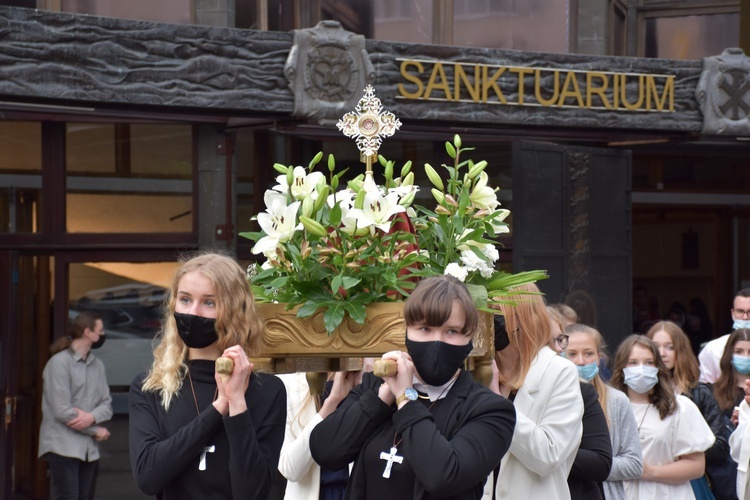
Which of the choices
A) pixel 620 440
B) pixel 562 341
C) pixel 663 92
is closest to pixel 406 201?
pixel 562 341

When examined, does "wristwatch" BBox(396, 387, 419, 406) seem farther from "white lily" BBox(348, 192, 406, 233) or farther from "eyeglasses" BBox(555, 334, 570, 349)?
"eyeglasses" BBox(555, 334, 570, 349)

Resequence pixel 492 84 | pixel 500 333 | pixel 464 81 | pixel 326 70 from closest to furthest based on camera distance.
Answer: pixel 500 333 < pixel 326 70 < pixel 464 81 < pixel 492 84

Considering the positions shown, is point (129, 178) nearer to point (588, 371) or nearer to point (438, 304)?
point (588, 371)

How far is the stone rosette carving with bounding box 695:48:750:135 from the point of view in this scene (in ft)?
40.5

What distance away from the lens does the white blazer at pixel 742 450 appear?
694 centimetres

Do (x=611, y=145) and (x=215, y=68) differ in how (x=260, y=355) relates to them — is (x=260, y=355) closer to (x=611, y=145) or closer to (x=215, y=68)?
(x=215, y=68)

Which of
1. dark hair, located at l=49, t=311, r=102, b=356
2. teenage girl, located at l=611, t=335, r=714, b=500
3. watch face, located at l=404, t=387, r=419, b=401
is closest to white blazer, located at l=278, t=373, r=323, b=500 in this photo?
watch face, located at l=404, t=387, r=419, b=401

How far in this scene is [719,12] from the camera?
541 inches

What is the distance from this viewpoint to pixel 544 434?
498 cm

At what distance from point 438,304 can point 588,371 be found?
3.35 meters

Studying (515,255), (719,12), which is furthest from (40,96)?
(719,12)

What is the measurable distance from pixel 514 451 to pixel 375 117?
1.41 meters

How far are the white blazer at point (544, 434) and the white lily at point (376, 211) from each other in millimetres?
1097

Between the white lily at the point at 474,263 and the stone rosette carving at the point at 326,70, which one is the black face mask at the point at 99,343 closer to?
the stone rosette carving at the point at 326,70
